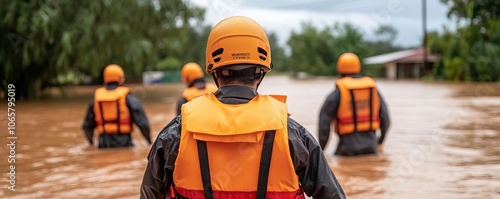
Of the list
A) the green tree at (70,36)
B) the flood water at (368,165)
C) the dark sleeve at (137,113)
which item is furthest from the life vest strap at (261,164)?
the green tree at (70,36)

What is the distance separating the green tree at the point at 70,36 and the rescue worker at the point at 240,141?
21.6 metres

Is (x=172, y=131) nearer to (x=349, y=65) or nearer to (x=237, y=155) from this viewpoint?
(x=237, y=155)

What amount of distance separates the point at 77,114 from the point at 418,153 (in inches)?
505

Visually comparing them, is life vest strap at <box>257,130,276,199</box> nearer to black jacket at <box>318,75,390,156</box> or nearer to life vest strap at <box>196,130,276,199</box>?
life vest strap at <box>196,130,276,199</box>

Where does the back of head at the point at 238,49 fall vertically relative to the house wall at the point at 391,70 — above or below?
above

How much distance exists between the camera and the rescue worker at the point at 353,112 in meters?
8.26

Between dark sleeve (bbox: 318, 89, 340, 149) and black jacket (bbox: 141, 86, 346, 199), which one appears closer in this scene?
black jacket (bbox: 141, 86, 346, 199)

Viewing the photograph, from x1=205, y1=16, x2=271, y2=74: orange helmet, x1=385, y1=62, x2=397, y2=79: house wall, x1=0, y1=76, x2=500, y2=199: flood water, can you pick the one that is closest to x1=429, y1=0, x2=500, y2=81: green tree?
x1=385, y1=62, x2=397, y2=79: house wall

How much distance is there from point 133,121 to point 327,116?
293 cm

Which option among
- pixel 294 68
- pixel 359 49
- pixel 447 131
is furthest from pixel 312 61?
pixel 447 131

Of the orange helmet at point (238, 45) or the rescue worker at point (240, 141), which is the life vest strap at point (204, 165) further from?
the orange helmet at point (238, 45)

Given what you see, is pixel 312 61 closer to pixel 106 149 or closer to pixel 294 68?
pixel 294 68

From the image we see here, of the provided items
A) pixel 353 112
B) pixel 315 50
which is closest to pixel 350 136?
pixel 353 112

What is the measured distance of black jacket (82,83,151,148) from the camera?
30.3 feet
